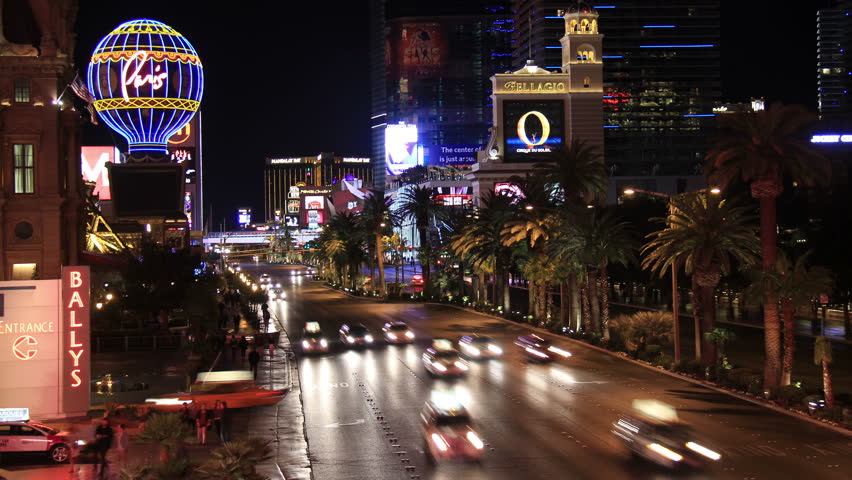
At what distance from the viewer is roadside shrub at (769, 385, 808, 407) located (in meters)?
32.6

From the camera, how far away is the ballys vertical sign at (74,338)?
26.5 meters

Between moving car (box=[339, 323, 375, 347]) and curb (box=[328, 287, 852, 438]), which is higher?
moving car (box=[339, 323, 375, 347])

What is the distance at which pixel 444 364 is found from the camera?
135ft

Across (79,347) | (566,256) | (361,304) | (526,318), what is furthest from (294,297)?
(79,347)

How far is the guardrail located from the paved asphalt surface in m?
10.6

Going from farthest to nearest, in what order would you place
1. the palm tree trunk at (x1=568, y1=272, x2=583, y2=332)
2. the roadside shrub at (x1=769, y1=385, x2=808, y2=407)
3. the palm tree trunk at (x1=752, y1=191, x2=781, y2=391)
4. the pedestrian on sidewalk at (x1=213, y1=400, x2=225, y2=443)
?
the palm tree trunk at (x1=568, y1=272, x2=583, y2=332)
the palm tree trunk at (x1=752, y1=191, x2=781, y2=391)
the roadside shrub at (x1=769, y1=385, x2=808, y2=407)
the pedestrian on sidewalk at (x1=213, y1=400, x2=225, y2=443)

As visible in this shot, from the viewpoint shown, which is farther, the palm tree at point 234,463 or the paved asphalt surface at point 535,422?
the paved asphalt surface at point 535,422

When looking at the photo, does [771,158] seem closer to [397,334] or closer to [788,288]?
[788,288]

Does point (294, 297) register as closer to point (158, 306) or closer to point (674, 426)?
point (158, 306)

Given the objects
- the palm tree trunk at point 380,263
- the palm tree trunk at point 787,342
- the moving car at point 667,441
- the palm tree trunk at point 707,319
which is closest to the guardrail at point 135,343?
the palm tree trunk at point 707,319

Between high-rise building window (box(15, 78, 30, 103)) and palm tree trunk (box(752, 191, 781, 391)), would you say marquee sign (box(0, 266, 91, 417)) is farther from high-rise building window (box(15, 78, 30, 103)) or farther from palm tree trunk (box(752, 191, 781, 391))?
palm tree trunk (box(752, 191, 781, 391))

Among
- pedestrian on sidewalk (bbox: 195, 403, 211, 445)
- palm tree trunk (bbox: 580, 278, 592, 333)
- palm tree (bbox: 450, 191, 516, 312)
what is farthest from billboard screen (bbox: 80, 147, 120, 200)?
pedestrian on sidewalk (bbox: 195, 403, 211, 445)

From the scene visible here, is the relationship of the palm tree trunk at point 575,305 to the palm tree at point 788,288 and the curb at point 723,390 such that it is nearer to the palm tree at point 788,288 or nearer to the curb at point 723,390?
the curb at point 723,390

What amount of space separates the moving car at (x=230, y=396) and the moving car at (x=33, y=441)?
651cm
